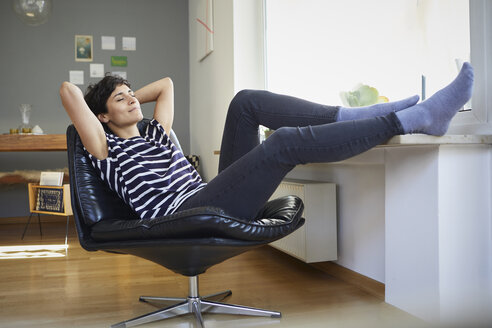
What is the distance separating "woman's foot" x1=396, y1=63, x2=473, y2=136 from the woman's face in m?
0.95

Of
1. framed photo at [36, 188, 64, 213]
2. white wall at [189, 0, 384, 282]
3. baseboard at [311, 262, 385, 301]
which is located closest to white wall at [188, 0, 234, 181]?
white wall at [189, 0, 384, 282]

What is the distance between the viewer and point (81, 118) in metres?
1.57

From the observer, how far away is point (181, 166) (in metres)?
1.74

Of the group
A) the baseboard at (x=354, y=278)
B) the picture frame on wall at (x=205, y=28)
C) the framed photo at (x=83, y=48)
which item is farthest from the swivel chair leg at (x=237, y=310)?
the framed photo at (x=83, y=48)

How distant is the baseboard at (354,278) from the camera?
1933mm

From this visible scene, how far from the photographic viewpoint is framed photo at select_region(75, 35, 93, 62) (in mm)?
4633

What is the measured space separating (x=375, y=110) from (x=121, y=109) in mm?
917

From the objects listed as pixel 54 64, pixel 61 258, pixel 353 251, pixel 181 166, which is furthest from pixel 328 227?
pixel 54 64

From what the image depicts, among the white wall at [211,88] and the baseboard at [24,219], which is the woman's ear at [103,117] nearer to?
the white wall at [211,88]

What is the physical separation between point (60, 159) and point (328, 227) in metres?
3.36

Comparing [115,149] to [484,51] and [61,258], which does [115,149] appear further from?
[61,258]

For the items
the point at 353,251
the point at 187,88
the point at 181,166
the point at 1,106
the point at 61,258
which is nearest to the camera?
the point at 181,166

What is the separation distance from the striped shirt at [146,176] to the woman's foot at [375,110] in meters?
0.57

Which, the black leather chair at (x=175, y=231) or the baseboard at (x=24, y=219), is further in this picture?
the baseboard at (x=24, y=219)
